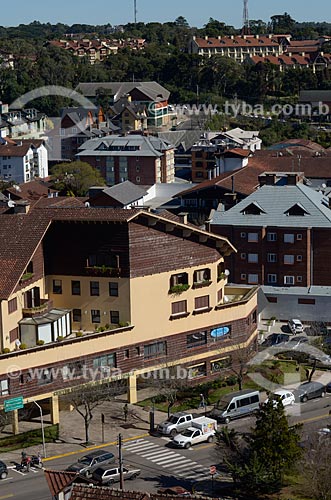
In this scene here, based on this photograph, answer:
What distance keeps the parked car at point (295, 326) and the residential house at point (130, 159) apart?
34252 millimetres

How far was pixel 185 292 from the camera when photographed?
3053 centimetres

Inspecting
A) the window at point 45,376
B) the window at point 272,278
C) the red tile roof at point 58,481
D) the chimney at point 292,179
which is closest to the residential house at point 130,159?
the chimney at point 292,179

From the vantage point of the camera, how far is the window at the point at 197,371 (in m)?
30.7

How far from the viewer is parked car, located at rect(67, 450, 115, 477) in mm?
23578

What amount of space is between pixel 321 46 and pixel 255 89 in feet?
76.3

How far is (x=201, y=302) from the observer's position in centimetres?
3092

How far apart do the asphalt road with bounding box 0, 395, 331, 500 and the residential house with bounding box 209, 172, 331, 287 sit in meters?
13.0

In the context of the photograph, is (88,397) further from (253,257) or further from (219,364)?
(253,257)

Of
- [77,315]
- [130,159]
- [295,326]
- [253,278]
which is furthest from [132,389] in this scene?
[130,159]

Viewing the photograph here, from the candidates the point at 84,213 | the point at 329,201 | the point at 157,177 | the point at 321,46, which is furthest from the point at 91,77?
the point at 84,213

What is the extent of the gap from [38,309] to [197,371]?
18.7ft

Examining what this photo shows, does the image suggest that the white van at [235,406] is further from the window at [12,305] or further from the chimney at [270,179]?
the chimney at [270,179]

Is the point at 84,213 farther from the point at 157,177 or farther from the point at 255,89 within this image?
the point at 255,89

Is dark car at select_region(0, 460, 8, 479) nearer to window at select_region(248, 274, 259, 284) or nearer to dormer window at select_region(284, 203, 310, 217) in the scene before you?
window at select_region(248, 274, 259, 284)
